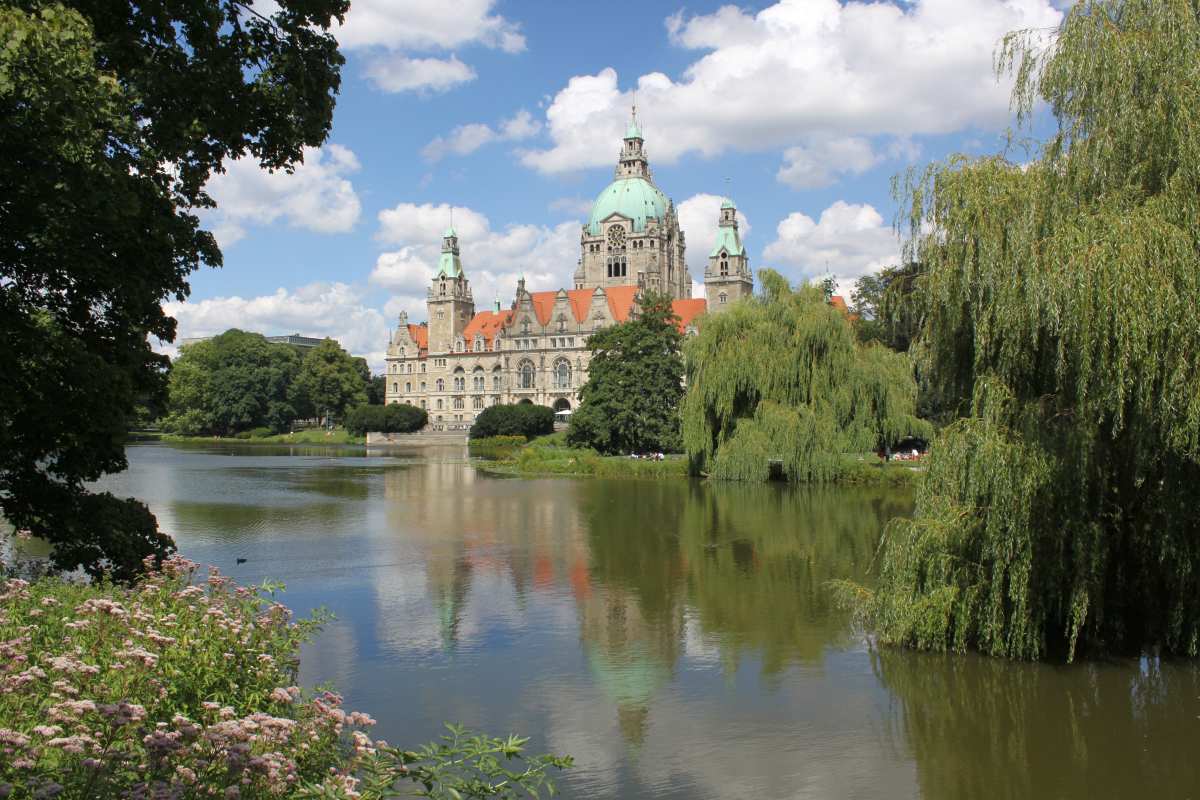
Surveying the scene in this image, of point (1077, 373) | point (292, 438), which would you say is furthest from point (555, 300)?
point (1077, 373)

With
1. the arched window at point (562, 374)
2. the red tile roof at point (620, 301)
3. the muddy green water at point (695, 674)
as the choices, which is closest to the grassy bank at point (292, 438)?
the arched window at point (562, 374)

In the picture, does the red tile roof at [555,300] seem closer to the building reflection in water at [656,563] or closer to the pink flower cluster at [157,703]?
the building reflection in water at [656,563]

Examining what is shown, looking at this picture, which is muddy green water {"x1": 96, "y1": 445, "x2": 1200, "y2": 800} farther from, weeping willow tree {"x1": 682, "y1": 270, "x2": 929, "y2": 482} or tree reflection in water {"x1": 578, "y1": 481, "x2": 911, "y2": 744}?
weeping willow tree {"x1": 682, "y1": 270, "x2": 929, "y2": 482}

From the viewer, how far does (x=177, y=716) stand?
4910 millimetres

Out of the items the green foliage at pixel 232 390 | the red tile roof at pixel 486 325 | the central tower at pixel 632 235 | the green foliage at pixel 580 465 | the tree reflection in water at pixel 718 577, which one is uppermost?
the central tower at pixel 632 235

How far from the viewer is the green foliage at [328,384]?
92062 millimetres

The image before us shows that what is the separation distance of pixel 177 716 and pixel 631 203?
96.9 m

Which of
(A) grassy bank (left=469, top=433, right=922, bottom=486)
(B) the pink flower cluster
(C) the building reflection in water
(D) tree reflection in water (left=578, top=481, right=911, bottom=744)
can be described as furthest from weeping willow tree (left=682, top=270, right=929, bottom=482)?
(B) the pink flower cluster

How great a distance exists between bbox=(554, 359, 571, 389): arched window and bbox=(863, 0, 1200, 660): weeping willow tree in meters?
77.2

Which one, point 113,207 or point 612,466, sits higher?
point 113,207

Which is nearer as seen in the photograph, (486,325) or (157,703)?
(157,703)

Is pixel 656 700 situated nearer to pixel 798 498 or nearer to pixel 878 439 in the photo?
pixel 798 498

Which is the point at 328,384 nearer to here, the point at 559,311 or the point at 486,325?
the point at 486,325

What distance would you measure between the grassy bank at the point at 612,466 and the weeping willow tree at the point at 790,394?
91 cm
